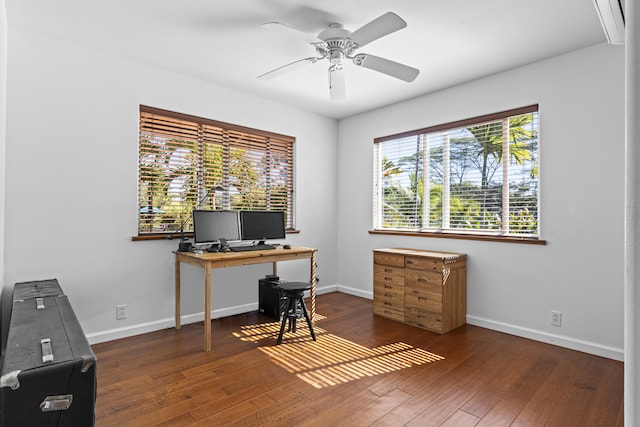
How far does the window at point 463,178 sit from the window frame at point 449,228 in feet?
0.03

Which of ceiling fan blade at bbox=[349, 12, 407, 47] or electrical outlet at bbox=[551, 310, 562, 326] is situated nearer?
ceiling fan blade at bbox=[349, 12, 407, 47]

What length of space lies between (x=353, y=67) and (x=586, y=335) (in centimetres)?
321

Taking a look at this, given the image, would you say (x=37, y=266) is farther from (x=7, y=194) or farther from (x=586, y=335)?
(x=586, y=335)

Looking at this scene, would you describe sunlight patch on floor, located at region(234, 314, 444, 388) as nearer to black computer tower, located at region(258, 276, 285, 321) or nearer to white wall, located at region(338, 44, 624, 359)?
black computer tower, located at region(258, 276, 285, 321)

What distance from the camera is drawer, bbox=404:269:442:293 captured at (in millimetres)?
3532

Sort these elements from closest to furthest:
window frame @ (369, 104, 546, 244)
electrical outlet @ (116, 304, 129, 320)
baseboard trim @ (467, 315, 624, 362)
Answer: baseboard trim @ (467, 315, 624, 362) < electrical outlet @ (116, 304, 129, 320) < window frame @ (369, 104, 546, 244)

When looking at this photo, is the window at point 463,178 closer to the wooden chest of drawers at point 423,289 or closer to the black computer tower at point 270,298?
the wooden chest of drawers at point 423,289

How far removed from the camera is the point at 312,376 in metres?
2.57

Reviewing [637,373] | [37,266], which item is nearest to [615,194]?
[637,373]

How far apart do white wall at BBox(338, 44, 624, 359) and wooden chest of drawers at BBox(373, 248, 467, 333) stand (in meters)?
0.25

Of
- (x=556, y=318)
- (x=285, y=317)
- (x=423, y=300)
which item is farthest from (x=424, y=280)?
(x=285, y=317)

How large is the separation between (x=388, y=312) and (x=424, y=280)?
2.07 ft

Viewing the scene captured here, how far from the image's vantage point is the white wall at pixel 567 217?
2912 millimetres

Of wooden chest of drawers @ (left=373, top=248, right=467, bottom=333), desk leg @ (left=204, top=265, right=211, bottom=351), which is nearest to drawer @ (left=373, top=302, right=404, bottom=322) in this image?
wooden chest of drawers @ (left=373, top=248, right=467, bottom=333)
